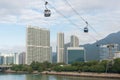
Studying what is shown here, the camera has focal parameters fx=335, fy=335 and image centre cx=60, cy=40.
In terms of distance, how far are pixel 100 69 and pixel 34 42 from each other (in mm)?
80318

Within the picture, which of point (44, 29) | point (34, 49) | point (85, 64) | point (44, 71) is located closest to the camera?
point (85, 64)

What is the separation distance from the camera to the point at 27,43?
157 metres

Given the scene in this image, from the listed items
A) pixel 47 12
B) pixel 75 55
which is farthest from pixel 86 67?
pixel 75 55

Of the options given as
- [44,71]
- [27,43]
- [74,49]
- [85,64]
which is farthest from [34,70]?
[74,49]

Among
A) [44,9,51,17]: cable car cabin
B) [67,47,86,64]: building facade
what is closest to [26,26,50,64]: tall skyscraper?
[67,47,86,64]: building facade

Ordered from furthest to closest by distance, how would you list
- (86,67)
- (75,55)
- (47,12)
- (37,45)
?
(75,55), (37,45), (86,67), (47,12)

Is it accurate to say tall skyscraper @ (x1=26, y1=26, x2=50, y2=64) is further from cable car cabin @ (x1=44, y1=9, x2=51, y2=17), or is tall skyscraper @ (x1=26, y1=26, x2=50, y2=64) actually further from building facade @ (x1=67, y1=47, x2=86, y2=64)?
cable car cabin @ (x1=44, y1=9, x2=51, y2=17)

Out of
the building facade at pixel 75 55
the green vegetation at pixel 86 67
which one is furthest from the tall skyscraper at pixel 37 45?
the green vegetation at pixel 86 67

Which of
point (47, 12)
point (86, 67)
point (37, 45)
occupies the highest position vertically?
point (37, 45)

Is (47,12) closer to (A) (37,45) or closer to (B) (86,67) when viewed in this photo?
(B) (86,67)

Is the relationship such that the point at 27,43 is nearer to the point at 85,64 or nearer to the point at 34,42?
the point at 34,42

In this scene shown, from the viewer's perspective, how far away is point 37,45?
523ft

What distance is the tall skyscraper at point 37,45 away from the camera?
510ft

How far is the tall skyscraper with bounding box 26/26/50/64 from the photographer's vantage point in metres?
156
